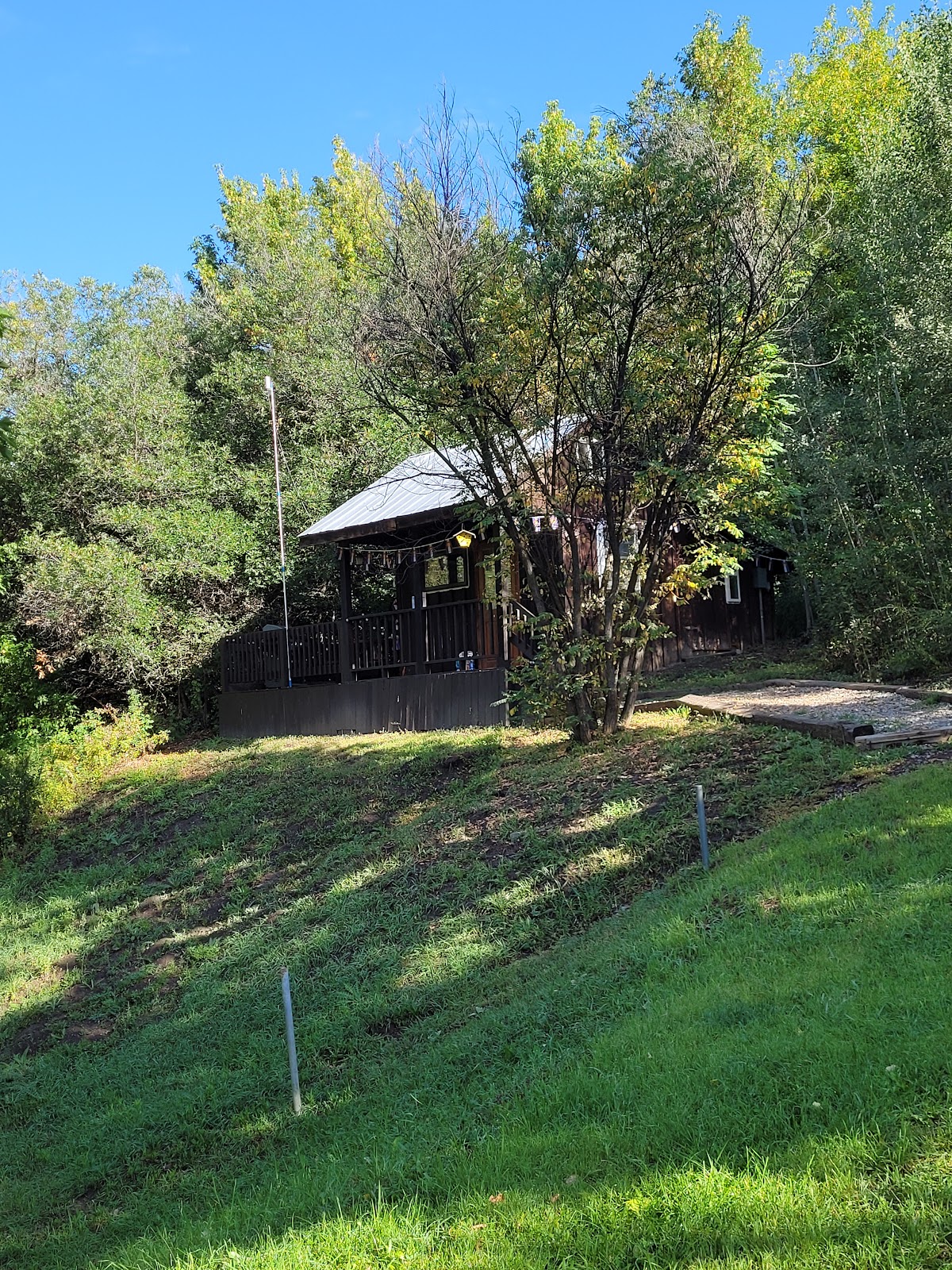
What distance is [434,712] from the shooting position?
1522 cm

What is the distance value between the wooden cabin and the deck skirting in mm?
21

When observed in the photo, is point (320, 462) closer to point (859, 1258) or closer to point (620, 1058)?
point (620, 1058)

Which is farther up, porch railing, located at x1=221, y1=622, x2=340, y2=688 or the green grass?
porch railing, located at x1=221, y1=622, x2=340, y2=688

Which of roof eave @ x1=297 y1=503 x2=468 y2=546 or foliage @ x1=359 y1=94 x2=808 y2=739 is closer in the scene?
foliage @ x1=359 y1=94 x2=808 y2=739

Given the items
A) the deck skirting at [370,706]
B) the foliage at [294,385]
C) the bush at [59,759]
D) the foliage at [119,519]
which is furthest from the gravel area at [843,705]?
the foliage at [119,519]

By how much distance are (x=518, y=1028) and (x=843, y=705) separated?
276 inches

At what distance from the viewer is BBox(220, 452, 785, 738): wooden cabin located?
591 inches

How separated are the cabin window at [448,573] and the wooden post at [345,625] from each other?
149 cm

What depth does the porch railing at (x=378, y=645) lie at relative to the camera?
1560 centimetres

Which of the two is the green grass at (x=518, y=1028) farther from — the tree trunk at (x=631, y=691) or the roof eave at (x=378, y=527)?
the roof eave at (x=378, y=527)

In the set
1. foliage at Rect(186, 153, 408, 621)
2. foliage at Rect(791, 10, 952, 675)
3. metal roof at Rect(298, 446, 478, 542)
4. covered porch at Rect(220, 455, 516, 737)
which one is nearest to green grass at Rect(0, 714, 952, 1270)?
covered porch at Rect(220, 455, 516, 737)

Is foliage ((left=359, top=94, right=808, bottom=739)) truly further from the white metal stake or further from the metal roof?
the white metal stake

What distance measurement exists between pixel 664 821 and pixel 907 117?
46.4 ft

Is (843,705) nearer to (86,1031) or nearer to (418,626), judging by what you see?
(418,626)
